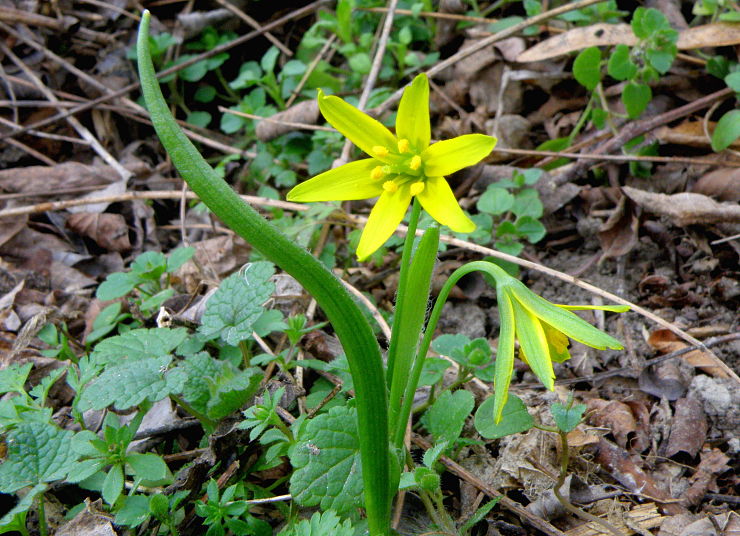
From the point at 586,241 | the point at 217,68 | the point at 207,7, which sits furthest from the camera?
the point at 207,7

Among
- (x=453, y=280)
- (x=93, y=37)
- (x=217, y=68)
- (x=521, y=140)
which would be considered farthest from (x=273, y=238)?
(x=93, y=37)

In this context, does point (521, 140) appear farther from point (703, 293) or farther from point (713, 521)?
point (713, 521)

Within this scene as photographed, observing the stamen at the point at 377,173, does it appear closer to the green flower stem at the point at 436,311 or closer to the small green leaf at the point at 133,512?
the green flower stem at the point at 436,311

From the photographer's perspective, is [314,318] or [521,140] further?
[521,140]

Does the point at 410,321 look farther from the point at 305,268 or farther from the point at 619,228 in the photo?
the point at 619,228

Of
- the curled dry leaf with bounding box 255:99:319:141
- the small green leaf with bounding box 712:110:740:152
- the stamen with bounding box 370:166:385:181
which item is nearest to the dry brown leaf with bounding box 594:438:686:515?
the stamen with bounding box 370:166:385:181

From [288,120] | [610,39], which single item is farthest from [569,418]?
[288,120]
